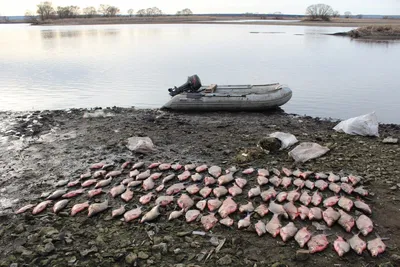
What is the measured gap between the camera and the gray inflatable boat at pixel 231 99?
46.6ft

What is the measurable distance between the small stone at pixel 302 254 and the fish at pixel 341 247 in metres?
0.45

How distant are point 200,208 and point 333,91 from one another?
14976mm

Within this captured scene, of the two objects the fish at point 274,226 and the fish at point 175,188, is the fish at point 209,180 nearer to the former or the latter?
the fish at point 175,188

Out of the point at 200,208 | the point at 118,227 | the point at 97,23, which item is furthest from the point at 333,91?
the point at 97,23

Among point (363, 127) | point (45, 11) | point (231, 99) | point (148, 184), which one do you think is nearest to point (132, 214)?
point (148, 184)

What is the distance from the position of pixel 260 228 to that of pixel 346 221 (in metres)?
1.49

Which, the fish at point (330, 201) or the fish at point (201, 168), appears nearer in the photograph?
the fish at point (330, 201)

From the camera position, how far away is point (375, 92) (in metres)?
18.8

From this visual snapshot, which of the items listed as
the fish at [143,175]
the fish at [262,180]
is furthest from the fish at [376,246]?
the fish at [143,175]

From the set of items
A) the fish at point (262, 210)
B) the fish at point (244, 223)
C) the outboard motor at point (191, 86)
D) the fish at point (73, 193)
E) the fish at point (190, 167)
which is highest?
the outboard motor at point (191, 86)

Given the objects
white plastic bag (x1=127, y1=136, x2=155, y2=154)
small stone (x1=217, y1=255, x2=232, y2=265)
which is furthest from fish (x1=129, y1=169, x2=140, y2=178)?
small stone (x1=217, y1=255, x2=232, y2=265)

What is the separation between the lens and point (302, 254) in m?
5.20

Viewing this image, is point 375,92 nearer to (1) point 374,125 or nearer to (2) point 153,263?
(1) point 374,125

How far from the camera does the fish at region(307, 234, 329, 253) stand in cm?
529
